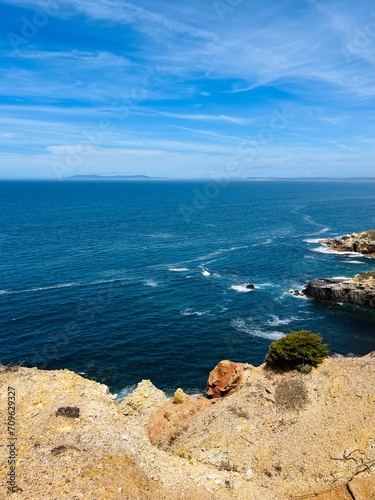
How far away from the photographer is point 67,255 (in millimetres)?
117062

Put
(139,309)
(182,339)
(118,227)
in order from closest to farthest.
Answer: (182,339)
(139,309)
(118,227)

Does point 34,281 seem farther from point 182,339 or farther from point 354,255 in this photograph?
point 354,255

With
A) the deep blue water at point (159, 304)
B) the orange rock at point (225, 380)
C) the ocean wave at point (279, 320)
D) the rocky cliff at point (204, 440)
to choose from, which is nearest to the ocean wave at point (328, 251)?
the deep blue water at point (159, 304)

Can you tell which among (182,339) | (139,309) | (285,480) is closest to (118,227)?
(139,309)

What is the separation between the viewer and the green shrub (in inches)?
1601

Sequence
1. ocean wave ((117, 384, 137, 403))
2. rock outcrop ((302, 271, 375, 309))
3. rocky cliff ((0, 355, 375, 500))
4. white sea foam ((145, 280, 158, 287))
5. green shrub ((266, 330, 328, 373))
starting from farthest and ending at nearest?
white sea foam ((145, 280, 158, 287))
rock outcrop ((302, 271, 375, 309))
ocean wave ((117, 384, 137, 403))
green shrub ((266, 330, 328, 373))
rocky cliff ((0, 355, 375, 500))

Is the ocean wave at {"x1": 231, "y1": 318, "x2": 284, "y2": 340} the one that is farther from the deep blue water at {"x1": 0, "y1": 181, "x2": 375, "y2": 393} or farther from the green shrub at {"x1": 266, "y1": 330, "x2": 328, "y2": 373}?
the green shrub at {"x1": 266, "y1": 330, "x2": 328, "y2": 373}

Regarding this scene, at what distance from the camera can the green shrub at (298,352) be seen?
40.7 metres

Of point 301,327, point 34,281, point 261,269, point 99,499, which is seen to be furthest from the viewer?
point 261,269

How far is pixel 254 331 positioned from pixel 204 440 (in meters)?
38.6

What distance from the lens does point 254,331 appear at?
72.4m

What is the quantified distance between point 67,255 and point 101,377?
2608 inches

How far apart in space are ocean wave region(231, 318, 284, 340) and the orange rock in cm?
2609

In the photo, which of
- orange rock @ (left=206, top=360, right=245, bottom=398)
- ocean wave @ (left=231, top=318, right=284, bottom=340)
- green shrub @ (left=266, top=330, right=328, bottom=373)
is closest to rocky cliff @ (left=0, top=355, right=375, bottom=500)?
green shrub @ (left=266, top=330, right=328, bottom=373)
